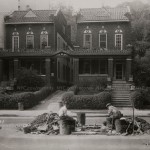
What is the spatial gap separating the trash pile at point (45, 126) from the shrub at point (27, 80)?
15882 mm

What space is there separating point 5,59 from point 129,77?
465 inches

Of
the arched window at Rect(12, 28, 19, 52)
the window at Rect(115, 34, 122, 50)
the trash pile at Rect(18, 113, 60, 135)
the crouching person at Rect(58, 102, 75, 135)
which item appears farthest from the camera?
the arched window at Rect(12, 28, 19, 52)

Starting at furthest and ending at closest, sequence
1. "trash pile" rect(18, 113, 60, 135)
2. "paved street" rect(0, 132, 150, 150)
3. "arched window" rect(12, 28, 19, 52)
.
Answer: "arched window" rect(12, 28, 19, 52) → "trash pile" rect(18, 113, 60, 135) → "paved street" rect(0, 132, 150, 150)

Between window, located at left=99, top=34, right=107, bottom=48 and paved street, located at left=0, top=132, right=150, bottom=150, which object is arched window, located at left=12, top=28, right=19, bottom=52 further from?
paved street, located at left=0, top=132, right=150, bottom=150

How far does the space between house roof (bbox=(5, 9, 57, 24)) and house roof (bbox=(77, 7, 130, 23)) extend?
3.03 metres

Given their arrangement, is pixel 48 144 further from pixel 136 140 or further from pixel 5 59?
pixel 5 59

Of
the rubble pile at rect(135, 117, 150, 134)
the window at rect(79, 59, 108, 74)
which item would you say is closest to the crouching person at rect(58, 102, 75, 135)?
the rubble pile at rect(135, 117, 150, 134)

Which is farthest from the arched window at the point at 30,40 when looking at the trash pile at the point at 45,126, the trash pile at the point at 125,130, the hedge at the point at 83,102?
the trash pile at the point at 125,130

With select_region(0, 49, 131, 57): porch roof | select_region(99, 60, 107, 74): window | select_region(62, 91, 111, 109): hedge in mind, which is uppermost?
select_region(0, 49, 131, 57): porch roof

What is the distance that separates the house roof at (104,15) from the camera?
3481cm

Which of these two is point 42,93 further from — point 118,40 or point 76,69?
point 118,40

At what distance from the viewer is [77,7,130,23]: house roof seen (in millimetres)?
34812

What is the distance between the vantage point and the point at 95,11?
117 ft

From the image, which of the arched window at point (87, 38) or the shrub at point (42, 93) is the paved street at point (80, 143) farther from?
the arched window at point (87, 38)
